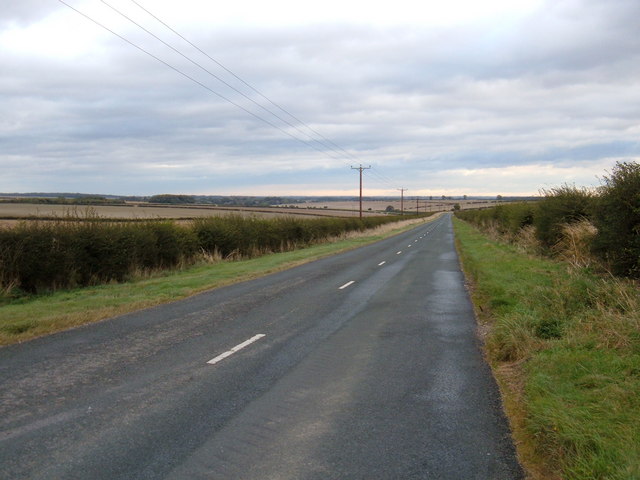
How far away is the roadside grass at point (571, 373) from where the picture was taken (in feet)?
13.2

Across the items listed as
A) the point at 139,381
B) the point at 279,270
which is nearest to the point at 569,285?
the point at 139,381

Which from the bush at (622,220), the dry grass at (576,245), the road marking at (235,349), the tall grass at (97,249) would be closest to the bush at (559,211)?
the dry grass at (576,245)

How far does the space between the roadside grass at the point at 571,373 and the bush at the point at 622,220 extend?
1.90 feet

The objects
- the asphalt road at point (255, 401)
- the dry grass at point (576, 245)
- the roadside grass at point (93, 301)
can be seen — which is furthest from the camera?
the dry grass at point (576, 245)

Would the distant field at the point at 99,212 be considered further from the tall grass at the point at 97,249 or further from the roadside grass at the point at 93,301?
the roadside grass at the point at 93,301

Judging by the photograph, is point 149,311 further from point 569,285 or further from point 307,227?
point 307,227

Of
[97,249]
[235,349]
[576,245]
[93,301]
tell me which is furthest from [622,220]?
[97,249]

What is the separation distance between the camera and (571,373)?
5809mm

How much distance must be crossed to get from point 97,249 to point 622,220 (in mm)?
16212

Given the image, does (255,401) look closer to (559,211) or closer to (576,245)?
(576,245)

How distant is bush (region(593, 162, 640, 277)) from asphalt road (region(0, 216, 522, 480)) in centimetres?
352

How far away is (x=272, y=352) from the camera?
7.60m

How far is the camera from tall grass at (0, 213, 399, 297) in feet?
49.8

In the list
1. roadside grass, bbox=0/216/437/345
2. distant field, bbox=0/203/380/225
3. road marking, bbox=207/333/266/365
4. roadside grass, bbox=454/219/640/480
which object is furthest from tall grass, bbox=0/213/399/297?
roadside grass, bbox=454/219/640/480
